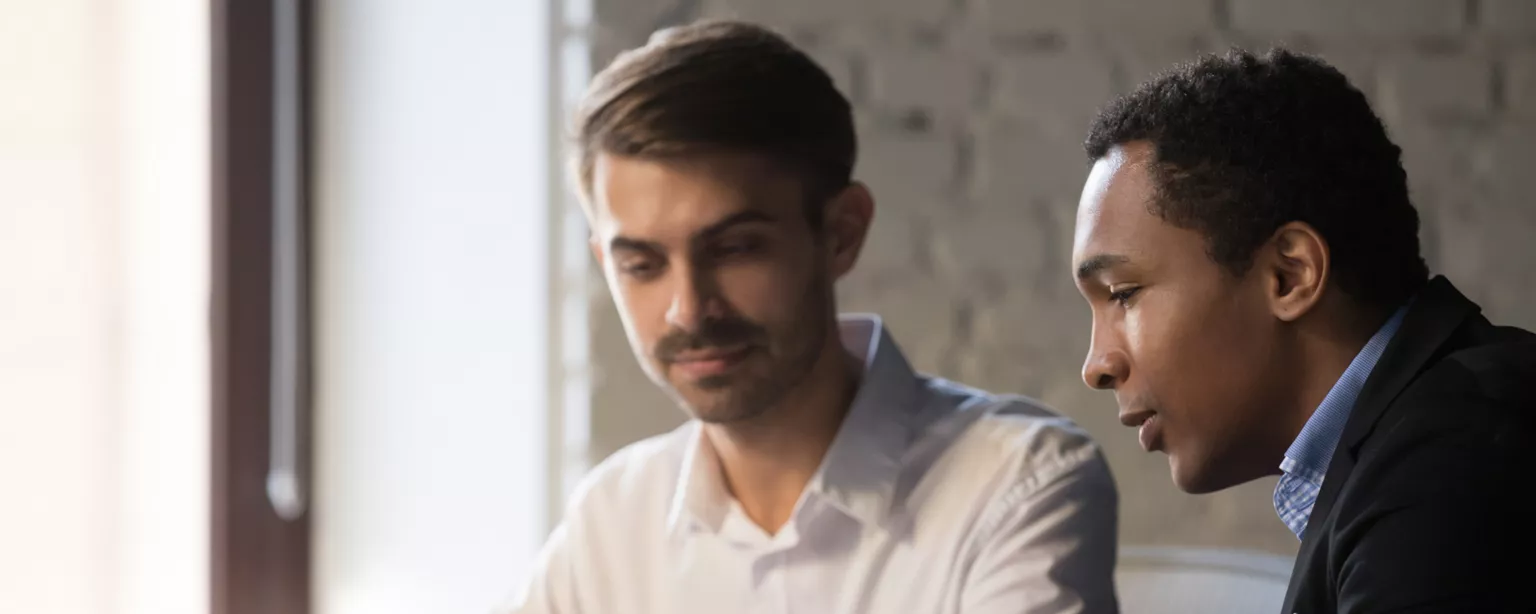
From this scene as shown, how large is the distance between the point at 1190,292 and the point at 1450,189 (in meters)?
0.57

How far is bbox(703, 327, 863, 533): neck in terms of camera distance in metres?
1.30

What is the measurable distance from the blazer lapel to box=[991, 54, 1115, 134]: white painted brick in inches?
21.2

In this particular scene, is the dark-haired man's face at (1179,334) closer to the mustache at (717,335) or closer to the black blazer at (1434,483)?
the black blazer at (1434,483)

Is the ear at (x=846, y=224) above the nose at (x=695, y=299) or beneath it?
above

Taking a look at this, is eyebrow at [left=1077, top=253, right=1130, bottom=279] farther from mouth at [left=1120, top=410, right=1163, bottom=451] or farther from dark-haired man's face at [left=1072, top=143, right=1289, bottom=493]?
mouth at [left=1120, top=410, right=1163, bottom=451]

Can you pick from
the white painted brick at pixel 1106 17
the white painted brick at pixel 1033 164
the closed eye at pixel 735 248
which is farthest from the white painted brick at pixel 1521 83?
the closed eye at pixel 735 248

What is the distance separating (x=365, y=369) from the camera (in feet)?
5.63

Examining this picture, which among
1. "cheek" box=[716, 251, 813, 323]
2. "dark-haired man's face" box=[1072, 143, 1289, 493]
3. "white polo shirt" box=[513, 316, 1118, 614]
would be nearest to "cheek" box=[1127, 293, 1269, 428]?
"dark-haired man's face" box=[1072, 143, 1289, 493]

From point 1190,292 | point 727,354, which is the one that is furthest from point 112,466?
point 1190,292

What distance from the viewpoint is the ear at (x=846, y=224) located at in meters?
1.34

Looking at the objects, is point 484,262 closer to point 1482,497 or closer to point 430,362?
point 430,362

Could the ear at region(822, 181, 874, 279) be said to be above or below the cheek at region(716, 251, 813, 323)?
above

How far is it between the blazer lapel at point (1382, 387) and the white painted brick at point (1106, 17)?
1.81 feet

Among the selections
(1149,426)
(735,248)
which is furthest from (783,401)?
(1149,426)
